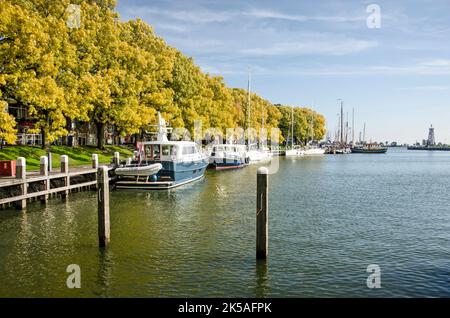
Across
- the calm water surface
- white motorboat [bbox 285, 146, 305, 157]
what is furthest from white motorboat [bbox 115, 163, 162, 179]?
white motorboat [bbox 285, 146, 305, 157]

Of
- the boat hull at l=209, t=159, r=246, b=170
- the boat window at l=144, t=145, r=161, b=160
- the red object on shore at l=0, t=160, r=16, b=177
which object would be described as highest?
the boat window at l=144, t=145, r=161, b=160

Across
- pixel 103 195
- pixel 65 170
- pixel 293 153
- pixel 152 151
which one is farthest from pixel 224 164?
pixel 293 153

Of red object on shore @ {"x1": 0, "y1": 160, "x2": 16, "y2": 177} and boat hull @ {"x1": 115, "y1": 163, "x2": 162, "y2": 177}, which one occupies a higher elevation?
red object on shore @ {"x1": 0, "y1": 160, "x2": 16, "y2": 177}

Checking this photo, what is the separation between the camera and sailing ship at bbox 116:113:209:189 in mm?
36969

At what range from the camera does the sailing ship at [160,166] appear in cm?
3697

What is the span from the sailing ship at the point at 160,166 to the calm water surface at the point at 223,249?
4243 mm

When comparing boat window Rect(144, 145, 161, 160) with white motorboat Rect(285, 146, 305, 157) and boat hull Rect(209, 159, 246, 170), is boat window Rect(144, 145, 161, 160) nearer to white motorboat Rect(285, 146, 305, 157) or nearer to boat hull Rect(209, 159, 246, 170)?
boat hull Rect(209, 159, 246, 170)

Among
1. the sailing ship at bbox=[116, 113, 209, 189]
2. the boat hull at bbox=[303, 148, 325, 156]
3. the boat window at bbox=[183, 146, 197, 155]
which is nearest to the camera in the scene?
the sailing ship at bbox=[116, 113, 209, 189]

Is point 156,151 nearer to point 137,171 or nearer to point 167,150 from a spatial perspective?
point 167,150

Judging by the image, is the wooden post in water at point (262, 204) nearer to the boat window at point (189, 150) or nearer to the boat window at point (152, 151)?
the boat window at point (152, 151)

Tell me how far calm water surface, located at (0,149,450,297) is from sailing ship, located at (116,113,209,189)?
424cm
